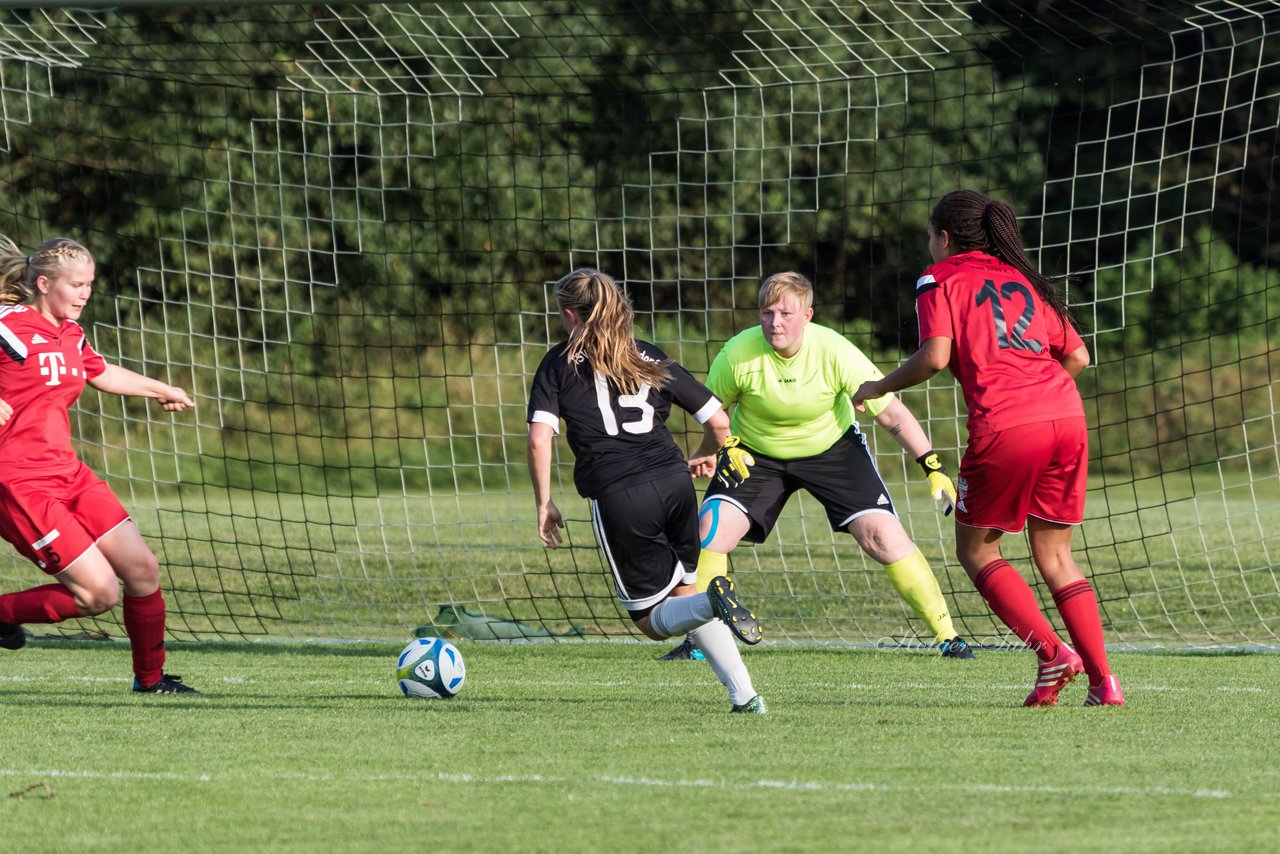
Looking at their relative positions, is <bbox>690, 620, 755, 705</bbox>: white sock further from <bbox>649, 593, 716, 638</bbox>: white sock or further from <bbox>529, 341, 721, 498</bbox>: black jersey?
<bbox>529, 341, 721, 498</bbox>: black jersey

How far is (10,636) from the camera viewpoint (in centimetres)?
654

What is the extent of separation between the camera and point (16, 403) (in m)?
6.22

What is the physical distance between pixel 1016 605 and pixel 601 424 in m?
1.61

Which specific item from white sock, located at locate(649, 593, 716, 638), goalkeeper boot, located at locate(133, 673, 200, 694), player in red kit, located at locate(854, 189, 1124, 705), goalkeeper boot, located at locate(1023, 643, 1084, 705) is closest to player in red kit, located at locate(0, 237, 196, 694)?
goalkeeper boot, located at locate(133, 673, 200, 694)

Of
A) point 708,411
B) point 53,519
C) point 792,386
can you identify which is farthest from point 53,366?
point 792,386

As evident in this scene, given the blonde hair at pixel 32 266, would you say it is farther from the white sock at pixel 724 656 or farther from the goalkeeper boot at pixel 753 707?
the goalkeeper boot at pixel 753 707

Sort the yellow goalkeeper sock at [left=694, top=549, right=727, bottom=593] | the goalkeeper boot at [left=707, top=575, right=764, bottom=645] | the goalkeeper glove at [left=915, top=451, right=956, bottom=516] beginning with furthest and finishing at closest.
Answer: the yellow goalkeeper sock at [left=694, top=549, right=727, bottom=593] → the goalkeeper glove at [left=915, top=451, right=956, bottom=516] → the goalkeeper boot at [left=707, top=575, right=764, bottom=645]

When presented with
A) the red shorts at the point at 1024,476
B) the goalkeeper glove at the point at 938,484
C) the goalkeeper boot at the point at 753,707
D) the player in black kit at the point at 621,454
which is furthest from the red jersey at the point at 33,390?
the goalkeeper glove at the point at 938,484

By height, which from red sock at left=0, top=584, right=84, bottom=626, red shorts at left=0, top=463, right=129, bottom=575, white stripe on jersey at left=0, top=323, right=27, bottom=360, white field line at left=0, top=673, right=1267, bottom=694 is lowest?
white field line at left=0, top=673, right=1267, bottom=694

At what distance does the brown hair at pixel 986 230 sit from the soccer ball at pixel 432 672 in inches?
98.0

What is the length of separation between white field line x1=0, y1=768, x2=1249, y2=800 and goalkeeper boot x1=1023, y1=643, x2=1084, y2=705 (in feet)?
5.09

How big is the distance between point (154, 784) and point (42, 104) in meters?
16.4

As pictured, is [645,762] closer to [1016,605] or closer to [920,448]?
[1016,605]

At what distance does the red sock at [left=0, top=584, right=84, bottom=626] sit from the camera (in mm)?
6344
